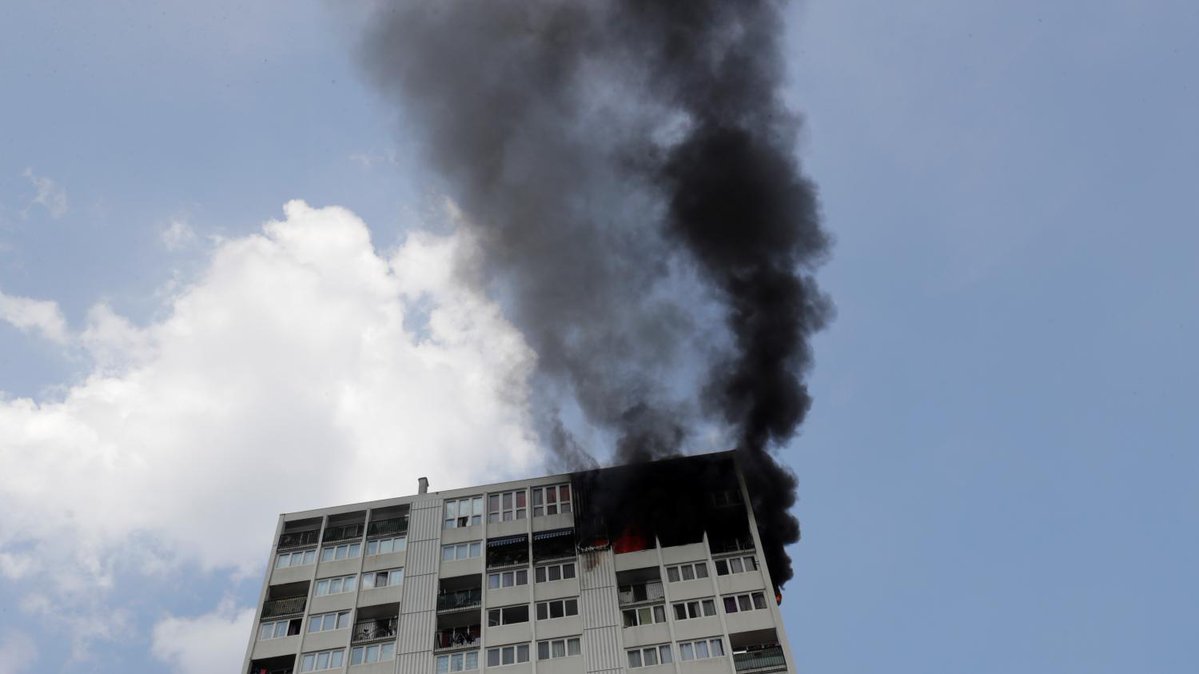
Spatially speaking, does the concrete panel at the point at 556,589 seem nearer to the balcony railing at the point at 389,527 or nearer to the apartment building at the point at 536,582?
the apartment building at the point at 536,582

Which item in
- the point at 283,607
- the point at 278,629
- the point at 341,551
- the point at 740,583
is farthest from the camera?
the point at 341,551

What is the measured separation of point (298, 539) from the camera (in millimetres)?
54531

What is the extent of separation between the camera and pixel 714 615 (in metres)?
46.0

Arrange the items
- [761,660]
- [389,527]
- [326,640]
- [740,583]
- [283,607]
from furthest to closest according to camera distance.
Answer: [389,527] < [283,607] < [326,640] < [740,583] < [761,660]

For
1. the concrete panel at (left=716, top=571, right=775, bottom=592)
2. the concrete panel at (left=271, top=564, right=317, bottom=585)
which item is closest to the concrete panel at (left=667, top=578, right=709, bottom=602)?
the concrete panel at (left=716, top=571, right=775, bottom=592)

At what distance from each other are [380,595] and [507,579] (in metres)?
6.99

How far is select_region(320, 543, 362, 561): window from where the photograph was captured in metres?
53.0

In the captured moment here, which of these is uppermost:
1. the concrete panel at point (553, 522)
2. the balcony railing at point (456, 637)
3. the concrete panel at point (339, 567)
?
the concrete panel at point (553, 522)

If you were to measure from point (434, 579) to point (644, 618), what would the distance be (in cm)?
1208

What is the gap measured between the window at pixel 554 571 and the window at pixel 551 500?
3.89m

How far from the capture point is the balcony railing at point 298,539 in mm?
54125

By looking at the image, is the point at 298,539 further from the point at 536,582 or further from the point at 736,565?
the point at 736,565

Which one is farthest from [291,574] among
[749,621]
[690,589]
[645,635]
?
[749,621]

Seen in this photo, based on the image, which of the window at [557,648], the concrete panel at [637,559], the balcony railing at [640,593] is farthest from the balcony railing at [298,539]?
the balcony railing at [640,593]
